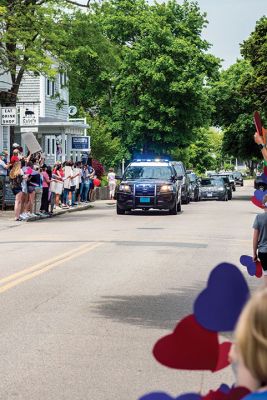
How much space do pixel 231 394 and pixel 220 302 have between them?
9.1 inches

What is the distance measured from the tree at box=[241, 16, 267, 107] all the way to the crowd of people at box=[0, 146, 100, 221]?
529 inches

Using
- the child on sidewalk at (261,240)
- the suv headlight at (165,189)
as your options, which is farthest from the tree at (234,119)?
the child on sidewalk at (261,240)

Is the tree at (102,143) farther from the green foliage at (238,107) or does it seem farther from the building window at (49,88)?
the green foliage at (238,107)

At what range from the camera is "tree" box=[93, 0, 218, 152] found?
60.3m

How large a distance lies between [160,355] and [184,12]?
219ft

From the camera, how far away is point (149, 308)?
33.4 ft

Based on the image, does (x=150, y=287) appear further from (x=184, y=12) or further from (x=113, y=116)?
(x=184, y=12)

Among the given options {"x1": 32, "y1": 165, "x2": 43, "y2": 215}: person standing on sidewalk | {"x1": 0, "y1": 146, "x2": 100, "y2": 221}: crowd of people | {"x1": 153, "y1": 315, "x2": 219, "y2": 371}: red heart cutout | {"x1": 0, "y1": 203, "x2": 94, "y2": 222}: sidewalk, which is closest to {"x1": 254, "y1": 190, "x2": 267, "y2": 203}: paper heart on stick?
{"x1": 153, "y1": 315, "x2": 219, "y2": 371}: red heart cutout

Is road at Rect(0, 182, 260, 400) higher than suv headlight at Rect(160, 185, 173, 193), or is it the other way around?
suv headlight at Rect(160, 185, 173, 193)

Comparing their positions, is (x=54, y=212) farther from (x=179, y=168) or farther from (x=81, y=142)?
(x=81, y=142)

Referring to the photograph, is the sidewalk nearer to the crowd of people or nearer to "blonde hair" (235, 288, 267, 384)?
the crowd of people

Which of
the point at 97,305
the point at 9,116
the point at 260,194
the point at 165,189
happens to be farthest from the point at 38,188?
the point at 260,194

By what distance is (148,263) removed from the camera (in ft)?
49.4

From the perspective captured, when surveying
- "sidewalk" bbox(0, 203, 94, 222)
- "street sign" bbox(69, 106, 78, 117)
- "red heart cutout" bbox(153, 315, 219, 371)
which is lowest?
"sidewalk" bbox(0, 203, 94, 222)
